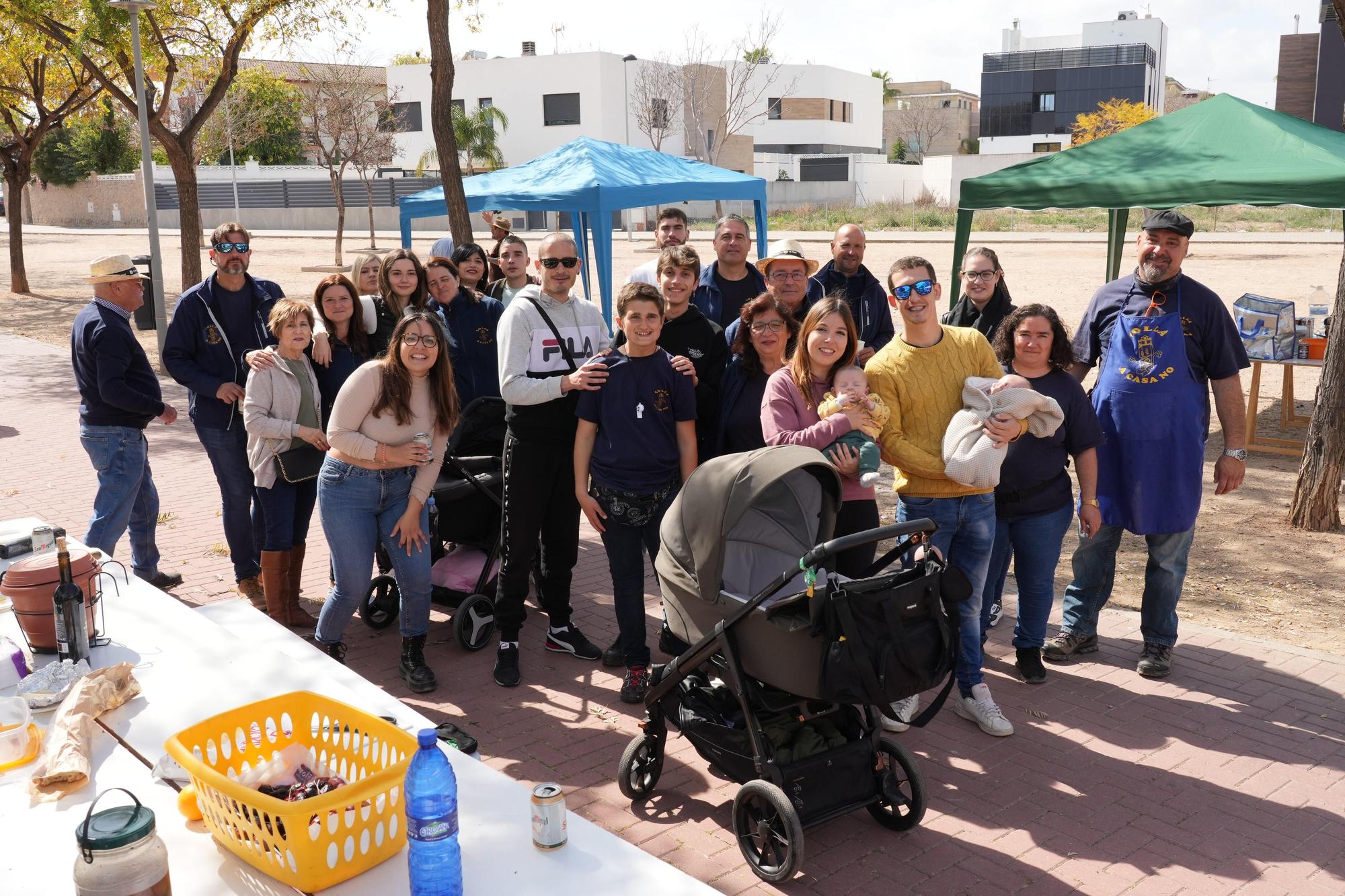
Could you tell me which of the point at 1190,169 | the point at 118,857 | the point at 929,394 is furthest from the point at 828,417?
the point at 1190,169

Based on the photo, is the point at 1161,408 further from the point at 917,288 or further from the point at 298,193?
the point at 298,193

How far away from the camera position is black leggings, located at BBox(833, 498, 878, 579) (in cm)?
473

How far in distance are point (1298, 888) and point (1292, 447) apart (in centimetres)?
756

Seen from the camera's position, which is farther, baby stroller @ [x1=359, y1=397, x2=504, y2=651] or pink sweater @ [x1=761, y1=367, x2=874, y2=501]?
baby stroller @ [x1=359, y1=397, x2=504, y2=651]

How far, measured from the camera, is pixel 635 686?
5172 mm

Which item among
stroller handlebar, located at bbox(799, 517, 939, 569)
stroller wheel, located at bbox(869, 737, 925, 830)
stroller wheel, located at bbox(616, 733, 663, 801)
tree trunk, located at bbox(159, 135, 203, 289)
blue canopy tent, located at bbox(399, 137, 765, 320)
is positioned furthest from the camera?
tree trunk, located at bbox(159, 135, 203, 289)

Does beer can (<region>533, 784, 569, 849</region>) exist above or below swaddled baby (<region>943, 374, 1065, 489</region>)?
below

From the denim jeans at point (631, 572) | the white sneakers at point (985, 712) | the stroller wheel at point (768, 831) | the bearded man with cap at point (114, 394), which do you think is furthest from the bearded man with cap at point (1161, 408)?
the bearded man with cap at point (114, 394)

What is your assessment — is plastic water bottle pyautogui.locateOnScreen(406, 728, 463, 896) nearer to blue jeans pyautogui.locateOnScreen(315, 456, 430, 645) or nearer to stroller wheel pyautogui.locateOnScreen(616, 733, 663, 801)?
stroller wheel pyautogui.locateOnScreen(616, 733, 663, 801)

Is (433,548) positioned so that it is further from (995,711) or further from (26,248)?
(26,248)

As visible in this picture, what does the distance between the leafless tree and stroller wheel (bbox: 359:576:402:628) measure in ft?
170

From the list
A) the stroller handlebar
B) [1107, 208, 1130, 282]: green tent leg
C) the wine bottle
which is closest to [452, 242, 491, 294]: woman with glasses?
the wine bottle

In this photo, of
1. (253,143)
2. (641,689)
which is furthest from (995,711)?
(253,143)

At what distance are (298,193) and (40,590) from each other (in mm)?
61570
